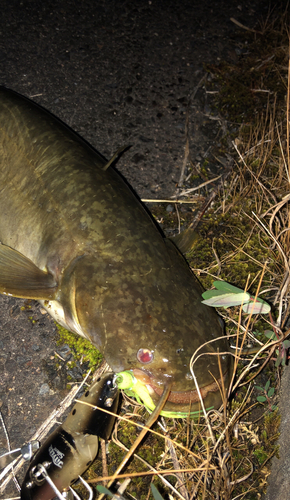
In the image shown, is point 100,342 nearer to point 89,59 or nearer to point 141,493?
point 141,493

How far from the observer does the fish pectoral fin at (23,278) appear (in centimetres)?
215

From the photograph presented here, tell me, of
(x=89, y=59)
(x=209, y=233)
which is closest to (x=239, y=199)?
(x=209, y=233)

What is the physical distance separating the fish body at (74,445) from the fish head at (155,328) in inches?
15.8

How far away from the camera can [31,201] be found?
2369 mm

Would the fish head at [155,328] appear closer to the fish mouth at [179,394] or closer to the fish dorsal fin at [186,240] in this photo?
the fish mouth at [179,394]

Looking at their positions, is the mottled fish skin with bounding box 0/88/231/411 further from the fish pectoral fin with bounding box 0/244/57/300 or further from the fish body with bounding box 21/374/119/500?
the fish body with bounding box 21/374/119/500

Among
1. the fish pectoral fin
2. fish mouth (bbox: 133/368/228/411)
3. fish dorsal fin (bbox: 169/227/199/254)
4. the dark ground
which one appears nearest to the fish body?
fish mouth (bbox: 133/368/228/411)

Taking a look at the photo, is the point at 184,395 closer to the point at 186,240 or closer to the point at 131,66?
the point at 186,240

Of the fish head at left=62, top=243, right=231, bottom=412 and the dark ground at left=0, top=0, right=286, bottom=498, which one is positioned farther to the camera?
the dark ground at left=0, top=0, right=286, bottom=498

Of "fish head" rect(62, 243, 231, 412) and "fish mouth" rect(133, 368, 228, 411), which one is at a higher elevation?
"fish head" rect(62, 243, 231, 412)

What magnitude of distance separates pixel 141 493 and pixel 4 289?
156cm

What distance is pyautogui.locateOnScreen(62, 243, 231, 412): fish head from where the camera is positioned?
6.16 ft

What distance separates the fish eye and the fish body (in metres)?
0.43

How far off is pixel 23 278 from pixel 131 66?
103 inches
